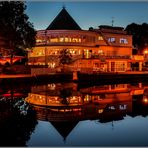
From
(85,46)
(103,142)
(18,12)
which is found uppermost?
(18,12)

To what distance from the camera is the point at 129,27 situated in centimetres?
5309

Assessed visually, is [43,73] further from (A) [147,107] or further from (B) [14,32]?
(A) [147,107]

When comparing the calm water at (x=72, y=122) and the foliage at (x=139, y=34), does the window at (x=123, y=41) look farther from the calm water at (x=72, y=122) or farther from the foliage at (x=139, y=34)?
the calm water at (x=72, y=122)

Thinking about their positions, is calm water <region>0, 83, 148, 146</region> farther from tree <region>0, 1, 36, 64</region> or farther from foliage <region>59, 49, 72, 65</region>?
foliage <region>59, 49, 72, 65</region>

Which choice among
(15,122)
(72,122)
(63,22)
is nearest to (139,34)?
(63,22)

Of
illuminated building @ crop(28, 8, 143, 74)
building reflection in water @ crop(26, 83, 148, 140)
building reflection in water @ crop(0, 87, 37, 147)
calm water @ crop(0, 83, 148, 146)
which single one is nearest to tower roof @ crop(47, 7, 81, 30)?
illuminated building @ crop(28, 8, 143, 74)

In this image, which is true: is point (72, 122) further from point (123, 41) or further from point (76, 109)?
point (123, 41)

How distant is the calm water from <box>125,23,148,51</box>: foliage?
33.6 m

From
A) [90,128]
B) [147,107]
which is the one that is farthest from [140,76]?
[90,128]

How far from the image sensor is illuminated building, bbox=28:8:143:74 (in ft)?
115

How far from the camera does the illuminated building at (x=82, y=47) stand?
115 feet

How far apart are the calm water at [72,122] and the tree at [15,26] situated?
12.5 metres

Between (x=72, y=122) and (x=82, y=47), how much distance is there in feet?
82.3

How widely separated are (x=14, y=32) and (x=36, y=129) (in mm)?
19872
